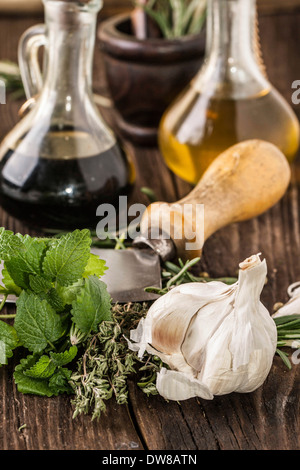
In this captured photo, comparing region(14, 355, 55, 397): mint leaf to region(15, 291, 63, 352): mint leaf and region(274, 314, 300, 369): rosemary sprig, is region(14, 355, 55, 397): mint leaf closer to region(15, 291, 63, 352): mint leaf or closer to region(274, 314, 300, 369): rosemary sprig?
region(15, 291, 63, 352): mint leaf

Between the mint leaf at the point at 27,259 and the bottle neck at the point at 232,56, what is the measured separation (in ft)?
1.42

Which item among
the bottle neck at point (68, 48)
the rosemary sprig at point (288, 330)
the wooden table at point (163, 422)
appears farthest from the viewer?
the bottle neck at point (68, 48)

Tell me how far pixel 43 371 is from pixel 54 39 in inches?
16.3

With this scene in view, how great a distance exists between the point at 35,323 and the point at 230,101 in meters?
0.48

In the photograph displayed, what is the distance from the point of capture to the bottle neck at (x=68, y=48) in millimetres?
865

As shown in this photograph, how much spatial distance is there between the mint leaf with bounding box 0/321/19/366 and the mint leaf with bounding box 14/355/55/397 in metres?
0.02

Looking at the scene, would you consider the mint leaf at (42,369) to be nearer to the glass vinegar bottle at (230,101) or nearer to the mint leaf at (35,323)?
the mint leaf at (35,323)

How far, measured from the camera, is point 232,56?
1.02 meters

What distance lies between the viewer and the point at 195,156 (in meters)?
1.05

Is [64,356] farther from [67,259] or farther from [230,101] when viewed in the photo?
[230,101]

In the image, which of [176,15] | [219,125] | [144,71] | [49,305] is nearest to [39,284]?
[49,305]

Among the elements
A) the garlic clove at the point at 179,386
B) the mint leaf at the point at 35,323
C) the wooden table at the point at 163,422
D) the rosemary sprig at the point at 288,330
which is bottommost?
the wooden table at the point at 163,422

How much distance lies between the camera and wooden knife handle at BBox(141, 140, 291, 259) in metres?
0.87

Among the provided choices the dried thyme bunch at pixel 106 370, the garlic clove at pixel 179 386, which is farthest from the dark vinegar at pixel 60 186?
the garlic clove at pixel 179 386
